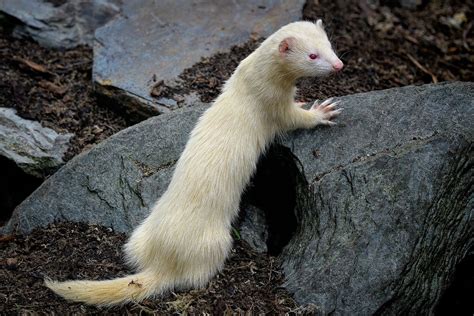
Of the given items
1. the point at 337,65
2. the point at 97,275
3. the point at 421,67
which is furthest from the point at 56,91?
the point at 421,67

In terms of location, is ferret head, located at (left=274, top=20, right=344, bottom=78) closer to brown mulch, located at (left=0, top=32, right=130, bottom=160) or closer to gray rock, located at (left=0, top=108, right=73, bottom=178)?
brown mulch, located at (left=0, top=32, right=130, bottom=160)

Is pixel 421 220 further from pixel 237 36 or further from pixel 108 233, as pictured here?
pixel 237 36

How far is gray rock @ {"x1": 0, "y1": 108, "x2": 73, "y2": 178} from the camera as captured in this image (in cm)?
600

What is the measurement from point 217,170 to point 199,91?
1.80 metres

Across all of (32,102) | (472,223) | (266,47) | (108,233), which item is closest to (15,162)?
(32,102)

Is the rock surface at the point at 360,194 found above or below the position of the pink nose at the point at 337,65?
below

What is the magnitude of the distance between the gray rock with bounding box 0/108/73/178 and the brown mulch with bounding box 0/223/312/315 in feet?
3.20

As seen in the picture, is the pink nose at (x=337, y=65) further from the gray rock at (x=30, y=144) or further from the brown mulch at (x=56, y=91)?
the gray rock at (x=30, y=144)

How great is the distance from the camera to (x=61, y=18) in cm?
751

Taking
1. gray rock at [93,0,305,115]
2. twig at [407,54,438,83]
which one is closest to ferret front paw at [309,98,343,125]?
gray rock at [93,0,305,115]

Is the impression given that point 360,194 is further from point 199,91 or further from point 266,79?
point 199,91

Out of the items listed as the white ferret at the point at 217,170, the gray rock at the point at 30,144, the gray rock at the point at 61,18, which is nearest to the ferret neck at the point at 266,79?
the white ferret at the point at 217,170

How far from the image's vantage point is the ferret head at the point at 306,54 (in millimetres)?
4961

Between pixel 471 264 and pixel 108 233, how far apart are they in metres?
2.77
